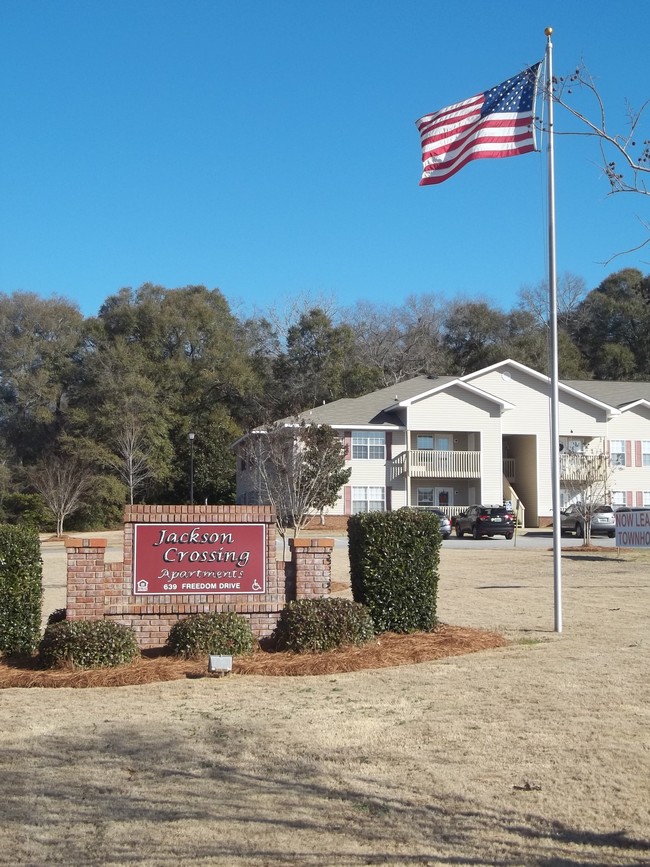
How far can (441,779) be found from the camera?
243 inches

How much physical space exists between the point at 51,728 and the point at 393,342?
66327 mm

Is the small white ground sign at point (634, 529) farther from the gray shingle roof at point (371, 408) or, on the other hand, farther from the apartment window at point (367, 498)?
the apartment window at point (367, 498)

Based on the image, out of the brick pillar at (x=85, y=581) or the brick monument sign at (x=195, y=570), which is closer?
the brick pillar at (x=85, y=581)

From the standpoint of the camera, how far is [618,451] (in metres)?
51.6

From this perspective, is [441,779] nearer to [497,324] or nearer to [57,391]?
[57,391]

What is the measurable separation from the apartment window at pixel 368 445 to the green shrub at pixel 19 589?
122 feet

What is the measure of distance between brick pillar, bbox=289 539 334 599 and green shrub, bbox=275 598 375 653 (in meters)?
0.31

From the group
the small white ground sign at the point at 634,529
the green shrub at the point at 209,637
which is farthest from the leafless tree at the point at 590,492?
the green shrub at the point at 209,637

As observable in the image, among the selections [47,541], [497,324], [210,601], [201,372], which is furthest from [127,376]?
[210,601]

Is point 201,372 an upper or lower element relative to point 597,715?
Answer: upper

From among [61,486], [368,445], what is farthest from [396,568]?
[61,486]

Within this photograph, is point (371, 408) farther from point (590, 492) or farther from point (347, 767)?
point (347, 767)

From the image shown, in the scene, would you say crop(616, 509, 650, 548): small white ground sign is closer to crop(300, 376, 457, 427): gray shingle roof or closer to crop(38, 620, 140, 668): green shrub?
crop(38, 620, 140, 668): green shrub

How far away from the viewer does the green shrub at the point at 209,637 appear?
10.7m
